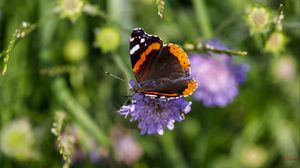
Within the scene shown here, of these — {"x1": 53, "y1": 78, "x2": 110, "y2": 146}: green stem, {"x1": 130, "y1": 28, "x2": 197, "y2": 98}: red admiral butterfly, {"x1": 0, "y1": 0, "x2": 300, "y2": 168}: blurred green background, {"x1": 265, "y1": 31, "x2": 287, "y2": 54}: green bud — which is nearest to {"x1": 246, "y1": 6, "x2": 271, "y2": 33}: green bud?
{"x1": 265, "y1": 31, "x2": 287, "y2": 54}: green bud

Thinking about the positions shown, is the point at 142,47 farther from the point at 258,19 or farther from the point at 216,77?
the point at 216,77

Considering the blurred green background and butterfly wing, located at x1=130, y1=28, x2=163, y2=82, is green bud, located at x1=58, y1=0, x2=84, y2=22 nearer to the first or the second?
the blurred green background

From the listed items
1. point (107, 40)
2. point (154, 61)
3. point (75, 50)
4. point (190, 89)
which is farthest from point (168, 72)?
point (75, 50)

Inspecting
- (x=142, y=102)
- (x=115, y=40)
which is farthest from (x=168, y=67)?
(x=115, y=40)

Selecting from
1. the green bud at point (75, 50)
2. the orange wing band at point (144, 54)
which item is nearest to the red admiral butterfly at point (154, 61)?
the orange wing band at point (144, 54)

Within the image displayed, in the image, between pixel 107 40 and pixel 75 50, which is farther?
pixel 75 50

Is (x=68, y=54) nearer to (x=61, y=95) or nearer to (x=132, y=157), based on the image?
(x=61, y=95)
